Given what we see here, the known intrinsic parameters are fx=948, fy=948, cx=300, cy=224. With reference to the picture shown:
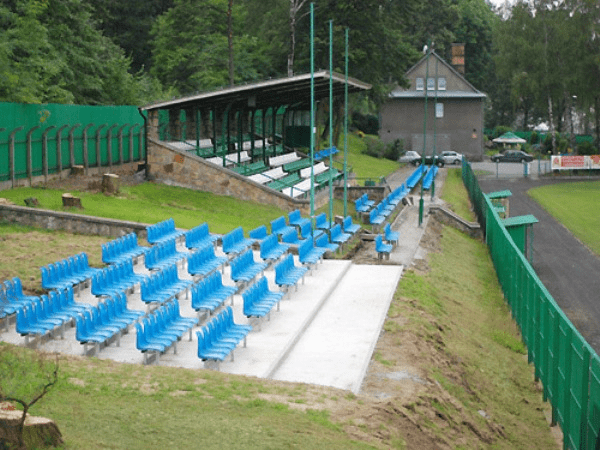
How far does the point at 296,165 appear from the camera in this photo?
46.1m

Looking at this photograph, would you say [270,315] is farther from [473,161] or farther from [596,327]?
[473,161]

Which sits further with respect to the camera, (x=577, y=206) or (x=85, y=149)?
(x=577, y=206)

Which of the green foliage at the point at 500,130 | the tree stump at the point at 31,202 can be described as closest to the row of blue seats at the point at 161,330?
the tree stump at the point at 31,202

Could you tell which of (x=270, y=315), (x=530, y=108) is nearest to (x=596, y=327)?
(x=270, y=315)

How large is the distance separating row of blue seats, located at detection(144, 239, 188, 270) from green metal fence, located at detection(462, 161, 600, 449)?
813 cm

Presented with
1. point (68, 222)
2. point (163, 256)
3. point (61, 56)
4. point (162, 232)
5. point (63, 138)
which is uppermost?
point (61, 56)

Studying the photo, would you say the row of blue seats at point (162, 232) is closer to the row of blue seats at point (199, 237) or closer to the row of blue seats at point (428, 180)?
the row of blue seats at point (199, 237)

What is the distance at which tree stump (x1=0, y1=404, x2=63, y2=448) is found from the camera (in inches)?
361

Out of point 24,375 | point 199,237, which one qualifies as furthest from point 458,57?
point 24,375

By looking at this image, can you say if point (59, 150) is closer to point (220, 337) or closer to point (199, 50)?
point (220, 337)

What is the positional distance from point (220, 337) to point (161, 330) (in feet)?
3.39

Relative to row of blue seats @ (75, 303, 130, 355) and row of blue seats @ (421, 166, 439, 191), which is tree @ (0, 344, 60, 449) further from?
row of blue seats @ (421, 166, 439, 191)

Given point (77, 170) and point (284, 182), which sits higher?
point (77, 170)

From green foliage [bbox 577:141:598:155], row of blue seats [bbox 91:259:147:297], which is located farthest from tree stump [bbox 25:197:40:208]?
green foliage [bbox 577:141:598:155]
